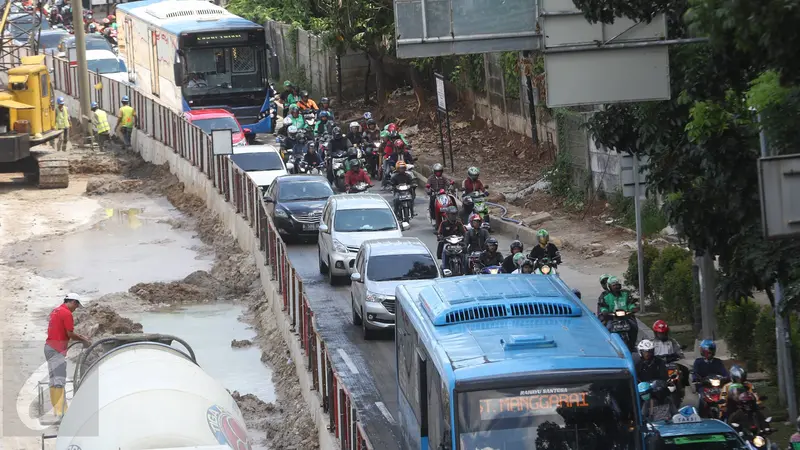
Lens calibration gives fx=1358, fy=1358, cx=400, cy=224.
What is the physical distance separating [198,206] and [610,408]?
1024 inches

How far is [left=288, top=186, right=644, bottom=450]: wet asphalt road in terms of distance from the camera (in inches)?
721

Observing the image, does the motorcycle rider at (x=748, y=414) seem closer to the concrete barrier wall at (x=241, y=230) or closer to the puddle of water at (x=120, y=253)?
the concrete barrier wall at (x=241, y=230)

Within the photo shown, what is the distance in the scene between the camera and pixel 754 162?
1549 cm

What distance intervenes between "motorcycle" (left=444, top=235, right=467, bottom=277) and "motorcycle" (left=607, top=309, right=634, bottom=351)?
21.1 feet

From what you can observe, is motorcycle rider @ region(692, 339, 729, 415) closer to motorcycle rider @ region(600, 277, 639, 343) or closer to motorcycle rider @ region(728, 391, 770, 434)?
motorcycle rider @ region(728, 391, 770, 434)

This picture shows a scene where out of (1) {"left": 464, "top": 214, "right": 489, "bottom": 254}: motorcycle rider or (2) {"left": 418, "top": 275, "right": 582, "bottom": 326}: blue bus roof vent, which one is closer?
(2) {"left": 418, "top": 275, "right": 582, "bottom": 326}: blue bus roof vent

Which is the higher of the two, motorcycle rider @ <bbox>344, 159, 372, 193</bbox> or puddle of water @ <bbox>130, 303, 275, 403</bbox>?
motorcycle rider @ <bbox>344, 159, 372, 193</bbox>

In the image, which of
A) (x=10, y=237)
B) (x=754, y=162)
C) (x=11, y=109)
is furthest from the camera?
(x=11, y=109)

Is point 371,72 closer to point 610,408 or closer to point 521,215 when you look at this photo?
point 521,215

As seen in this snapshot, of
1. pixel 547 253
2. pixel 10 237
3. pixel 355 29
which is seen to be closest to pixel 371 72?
pixel 355 29

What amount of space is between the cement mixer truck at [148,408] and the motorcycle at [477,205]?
14.0 meters

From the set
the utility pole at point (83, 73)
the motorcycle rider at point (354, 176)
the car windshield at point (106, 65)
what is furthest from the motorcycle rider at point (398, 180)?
the car windshield at point (106, 65)

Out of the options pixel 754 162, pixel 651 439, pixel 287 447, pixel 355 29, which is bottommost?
pixel 287 447

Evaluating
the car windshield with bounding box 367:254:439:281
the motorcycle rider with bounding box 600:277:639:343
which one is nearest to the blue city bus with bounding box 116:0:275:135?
the car windshield with bounding box 367:254:439:281
